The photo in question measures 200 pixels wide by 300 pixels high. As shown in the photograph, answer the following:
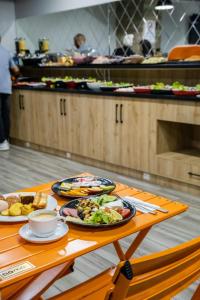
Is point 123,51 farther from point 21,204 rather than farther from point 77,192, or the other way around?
Answer: point 21,204

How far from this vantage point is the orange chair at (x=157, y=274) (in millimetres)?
883

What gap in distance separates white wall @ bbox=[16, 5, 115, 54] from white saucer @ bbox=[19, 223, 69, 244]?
4.46 m

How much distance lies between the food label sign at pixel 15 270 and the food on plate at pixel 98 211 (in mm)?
290

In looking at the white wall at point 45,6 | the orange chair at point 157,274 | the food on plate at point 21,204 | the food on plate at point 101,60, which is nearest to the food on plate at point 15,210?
the food on plate at point 21,204

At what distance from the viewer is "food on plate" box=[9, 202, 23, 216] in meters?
Result: 1.53

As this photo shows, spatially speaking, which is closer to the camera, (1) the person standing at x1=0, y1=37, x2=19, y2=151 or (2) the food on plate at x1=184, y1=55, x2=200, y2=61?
(2) the food on plate at x1=184, y1=55, x2=200, y2=61

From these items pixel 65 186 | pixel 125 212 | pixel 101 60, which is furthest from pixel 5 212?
pixel 101 60

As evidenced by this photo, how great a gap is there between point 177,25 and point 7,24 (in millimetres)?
3487

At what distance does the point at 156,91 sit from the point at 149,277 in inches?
123

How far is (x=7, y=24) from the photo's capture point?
6.91 metres

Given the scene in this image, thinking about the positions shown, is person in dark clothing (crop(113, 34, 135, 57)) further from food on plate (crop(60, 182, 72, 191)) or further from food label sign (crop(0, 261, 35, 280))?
food label sign (crop(0, 261, 35, 280))

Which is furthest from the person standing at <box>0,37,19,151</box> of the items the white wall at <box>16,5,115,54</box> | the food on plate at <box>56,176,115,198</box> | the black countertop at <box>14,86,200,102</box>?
the food on plate at <box>56,176,115,198</box>

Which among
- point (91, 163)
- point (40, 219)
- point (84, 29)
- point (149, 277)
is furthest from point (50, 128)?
point (149, 277)

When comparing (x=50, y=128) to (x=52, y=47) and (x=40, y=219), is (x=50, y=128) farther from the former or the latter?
(x=40, y=219)
